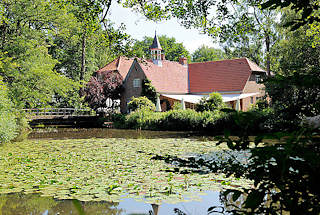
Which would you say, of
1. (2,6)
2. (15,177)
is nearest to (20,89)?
(2,6)

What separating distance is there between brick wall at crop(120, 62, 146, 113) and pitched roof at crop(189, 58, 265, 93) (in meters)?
6.62

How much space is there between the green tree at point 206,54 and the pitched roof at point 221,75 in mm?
27022

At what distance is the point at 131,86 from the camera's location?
108 ft

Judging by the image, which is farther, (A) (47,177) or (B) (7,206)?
(A) (47,177)

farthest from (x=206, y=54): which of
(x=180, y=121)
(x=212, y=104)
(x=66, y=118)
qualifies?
(x=180, y=121)

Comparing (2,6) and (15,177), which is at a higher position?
(2,6)

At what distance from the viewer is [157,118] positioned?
22469mm

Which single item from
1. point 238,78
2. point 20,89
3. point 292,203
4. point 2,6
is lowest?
point 292,203

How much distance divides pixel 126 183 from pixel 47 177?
198 cm

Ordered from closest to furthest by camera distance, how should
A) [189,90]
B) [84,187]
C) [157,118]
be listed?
1. [84,187]
2. [157,118]
3. [189,90]

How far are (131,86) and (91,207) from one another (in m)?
28.3

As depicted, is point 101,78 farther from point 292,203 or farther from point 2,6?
point 292,203

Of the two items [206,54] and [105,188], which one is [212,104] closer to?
[105,188]

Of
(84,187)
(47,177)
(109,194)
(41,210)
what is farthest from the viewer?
(47,177)
